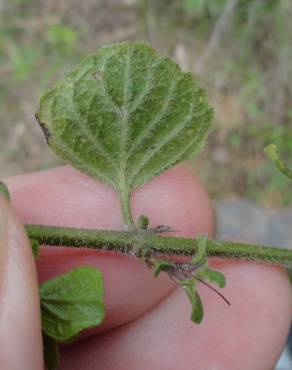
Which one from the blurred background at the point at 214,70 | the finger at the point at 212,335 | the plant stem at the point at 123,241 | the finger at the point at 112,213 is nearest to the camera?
the plant stem at the point at 123,241

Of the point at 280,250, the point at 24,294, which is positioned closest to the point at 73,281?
the point at 24,294

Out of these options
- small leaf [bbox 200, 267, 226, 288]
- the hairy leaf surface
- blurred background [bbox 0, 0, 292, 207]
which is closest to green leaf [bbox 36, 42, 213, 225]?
the hairy leaf surface

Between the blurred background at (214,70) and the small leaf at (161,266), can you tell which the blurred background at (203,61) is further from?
the small leaf at (161,266)

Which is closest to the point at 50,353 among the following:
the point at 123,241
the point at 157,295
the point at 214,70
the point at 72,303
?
the point at 72,303

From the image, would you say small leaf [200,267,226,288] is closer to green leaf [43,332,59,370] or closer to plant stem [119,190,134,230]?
plant stem [119,190,134,230]

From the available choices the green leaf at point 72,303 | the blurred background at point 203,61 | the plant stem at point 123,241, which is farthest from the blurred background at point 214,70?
the green leaf at point 72,303

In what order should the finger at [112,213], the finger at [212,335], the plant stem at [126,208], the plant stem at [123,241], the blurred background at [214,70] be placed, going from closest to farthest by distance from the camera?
the plant stem at [123,241] → the plant stem at [126,208] → the finger at [112,213] → the finger at [212,335] → the blurred background at [214,70]
